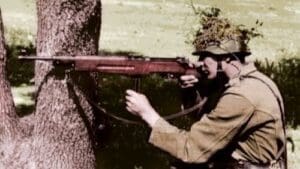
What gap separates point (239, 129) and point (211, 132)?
19 centimetres

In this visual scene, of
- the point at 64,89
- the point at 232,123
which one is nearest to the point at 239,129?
the point at 232,123

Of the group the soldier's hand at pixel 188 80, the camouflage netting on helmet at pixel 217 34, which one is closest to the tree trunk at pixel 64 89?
the soldier's hand at pixel 188 80

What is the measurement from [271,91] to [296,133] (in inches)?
219

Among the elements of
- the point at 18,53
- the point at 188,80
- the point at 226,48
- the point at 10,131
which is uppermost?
the point at 226,48

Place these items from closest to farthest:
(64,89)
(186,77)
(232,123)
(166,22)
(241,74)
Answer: (232,123) < (241,74) < (186,77) < (64,89) < (166,22)

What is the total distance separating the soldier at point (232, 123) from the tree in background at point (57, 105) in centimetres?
139

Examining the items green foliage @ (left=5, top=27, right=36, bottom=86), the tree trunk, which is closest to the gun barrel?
the tree trunk

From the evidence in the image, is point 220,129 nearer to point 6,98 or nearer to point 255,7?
point 6,98

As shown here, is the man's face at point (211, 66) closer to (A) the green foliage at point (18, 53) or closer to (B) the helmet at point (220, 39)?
(B) the helmet at point (220, 39)

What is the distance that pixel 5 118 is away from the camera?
6.96m

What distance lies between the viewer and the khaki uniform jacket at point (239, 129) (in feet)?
16.0

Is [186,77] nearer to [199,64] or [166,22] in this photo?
[199,64]

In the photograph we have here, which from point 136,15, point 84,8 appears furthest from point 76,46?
point 136,15

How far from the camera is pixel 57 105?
6.59m
